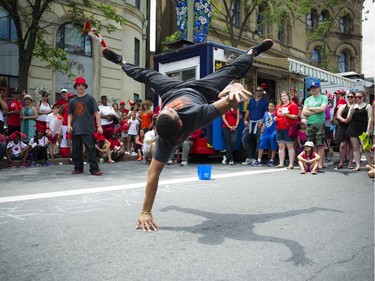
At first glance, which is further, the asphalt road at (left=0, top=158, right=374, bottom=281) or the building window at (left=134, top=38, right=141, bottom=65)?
the building window at (left=134, top=38, right=141, bottom=65)

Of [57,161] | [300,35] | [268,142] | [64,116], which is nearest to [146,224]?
[268,142]

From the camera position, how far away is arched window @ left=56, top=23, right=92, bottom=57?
19.1 m

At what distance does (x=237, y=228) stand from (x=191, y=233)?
500mm

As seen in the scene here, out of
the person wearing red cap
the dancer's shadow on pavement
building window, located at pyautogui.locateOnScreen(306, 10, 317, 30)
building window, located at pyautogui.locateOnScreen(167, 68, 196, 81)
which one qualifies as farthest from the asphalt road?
building window, located at pyautogui.locateOnScreen(306, 10, 317, 30)

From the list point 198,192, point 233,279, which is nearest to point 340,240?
point 233,279

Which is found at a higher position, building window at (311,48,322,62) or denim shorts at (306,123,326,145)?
building window at (311,48,322,62)

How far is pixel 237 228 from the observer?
363cm

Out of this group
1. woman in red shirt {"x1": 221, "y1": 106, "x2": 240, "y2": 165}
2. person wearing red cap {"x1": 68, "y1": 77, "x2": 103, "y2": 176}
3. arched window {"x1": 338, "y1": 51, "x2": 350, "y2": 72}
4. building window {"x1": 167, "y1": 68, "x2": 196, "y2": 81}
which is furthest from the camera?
arched window {"x1": 338, "y1": 51, "x2": 350, "y2": 72}

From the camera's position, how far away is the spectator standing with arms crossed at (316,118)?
8516 mm

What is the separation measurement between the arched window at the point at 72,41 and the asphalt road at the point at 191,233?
14681 mm

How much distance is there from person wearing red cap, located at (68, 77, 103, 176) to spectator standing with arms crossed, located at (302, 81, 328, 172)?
4.92m

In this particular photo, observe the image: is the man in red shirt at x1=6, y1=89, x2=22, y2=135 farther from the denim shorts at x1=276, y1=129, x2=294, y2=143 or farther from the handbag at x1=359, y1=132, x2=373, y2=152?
the handbag at x1=359, y1=132, x2=373, y2=152

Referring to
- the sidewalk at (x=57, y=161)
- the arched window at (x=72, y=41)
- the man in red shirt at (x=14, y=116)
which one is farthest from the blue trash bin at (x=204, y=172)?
the arched window at (x=72, y=41)

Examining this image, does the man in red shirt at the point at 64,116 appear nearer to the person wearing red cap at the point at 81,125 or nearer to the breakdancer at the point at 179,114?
the person wearing red cap at the point at 81,125
